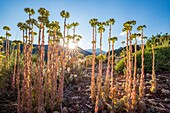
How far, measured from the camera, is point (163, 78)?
20.1ft

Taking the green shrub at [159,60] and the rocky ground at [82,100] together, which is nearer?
the rocky ground at [82,100]

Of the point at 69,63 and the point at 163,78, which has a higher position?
the point at 69,63

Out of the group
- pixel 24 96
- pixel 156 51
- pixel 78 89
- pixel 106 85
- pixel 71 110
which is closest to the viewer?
pixel 24 96

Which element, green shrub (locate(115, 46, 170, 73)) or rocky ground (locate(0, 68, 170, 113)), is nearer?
rocky ground (locate(0, 68, 170, 113))

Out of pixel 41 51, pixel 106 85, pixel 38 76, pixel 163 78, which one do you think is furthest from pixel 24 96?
pixel 163 78

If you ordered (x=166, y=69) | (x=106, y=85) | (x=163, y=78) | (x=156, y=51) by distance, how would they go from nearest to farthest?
(x=106, y=85), (x=163, y=78), (x=166, y=69), (x=156, y=51)

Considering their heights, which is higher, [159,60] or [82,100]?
[159,60]

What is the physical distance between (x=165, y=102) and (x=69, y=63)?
159 inches

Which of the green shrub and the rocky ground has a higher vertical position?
the green shrub

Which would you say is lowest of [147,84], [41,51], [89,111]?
[89,111]

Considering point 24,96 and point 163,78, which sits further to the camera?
point 163,78

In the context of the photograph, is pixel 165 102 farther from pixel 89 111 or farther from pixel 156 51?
pixel 156 51

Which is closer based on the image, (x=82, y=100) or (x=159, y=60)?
(x=82, y=100)

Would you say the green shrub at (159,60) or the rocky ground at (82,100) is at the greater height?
the green shrub at (159,60)
